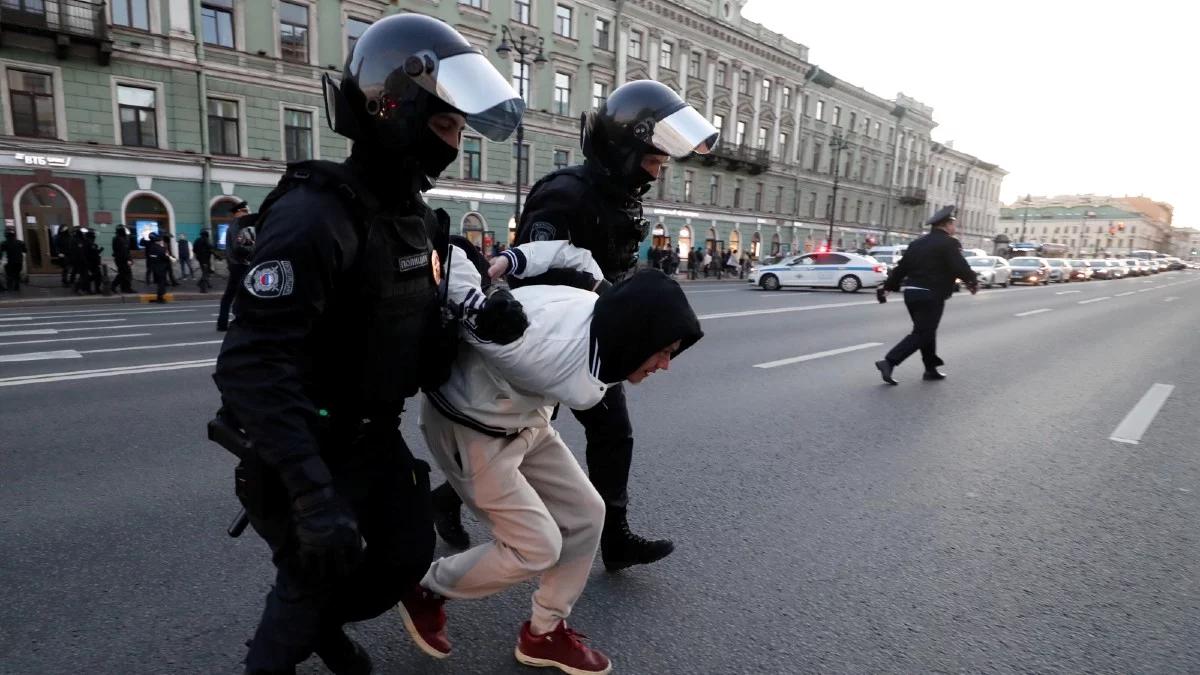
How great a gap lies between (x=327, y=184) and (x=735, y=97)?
43.0 m

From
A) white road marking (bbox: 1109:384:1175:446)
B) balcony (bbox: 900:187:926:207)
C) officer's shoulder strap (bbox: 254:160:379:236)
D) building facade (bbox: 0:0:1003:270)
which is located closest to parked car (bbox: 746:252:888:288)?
building facade (bbox: 0:0:1003:270)

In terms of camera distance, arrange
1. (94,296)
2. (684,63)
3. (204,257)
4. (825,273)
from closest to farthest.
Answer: (94,296), (204,257), (825,273), (684,63)

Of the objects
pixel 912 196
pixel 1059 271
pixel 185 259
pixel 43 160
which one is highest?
pixel 912 196

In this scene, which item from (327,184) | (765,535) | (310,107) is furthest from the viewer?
(310,107)

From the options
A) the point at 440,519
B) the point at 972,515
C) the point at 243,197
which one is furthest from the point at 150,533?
the point at 243,197

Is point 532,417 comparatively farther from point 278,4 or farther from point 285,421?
point 278,4

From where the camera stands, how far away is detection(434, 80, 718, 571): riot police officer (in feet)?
9.02

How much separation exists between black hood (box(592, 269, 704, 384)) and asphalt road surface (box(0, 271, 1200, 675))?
1152 millimetres

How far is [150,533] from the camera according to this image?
9.90 ft

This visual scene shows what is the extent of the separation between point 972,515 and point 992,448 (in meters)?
1.50

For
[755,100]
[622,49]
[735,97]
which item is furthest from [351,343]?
[755,100]

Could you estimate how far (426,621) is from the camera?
2197 millimetres

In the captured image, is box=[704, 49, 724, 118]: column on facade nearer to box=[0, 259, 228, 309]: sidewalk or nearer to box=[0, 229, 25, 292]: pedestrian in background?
box=[0, 259, 228, 309]: sidewalk

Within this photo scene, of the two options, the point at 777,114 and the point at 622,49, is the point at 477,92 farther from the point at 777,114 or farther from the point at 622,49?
the point at 777,114
